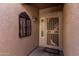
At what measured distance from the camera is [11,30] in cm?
187

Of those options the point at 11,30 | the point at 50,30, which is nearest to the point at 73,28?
the point at 50,30

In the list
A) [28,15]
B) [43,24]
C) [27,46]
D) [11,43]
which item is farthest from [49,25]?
[11,43]

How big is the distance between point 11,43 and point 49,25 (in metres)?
0.80

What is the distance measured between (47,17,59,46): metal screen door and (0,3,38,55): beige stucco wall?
269mm

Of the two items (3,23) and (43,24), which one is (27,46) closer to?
(43,24)

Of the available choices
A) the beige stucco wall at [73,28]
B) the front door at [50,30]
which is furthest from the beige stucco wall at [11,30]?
the beige stucco wall at [73,28]

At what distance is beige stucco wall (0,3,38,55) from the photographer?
1687 mm

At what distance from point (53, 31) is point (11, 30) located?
2.76ft

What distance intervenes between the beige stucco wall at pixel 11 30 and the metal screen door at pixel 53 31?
269 mm

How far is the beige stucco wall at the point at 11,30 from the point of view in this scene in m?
1.69

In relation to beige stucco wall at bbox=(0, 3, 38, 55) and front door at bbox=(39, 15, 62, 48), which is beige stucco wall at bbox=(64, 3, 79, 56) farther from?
beige stucco wall at bbox=(0, 3, 38, 55)

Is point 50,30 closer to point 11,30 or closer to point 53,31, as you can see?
point 53,31

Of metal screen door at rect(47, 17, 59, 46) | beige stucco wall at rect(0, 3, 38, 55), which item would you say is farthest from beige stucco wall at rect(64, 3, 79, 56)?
beige stucco wall at rect(0, 3, 38, 55)

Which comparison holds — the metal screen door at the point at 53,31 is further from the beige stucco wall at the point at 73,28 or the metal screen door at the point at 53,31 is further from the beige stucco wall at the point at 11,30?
the beige stucco wall at the point at 73,28
